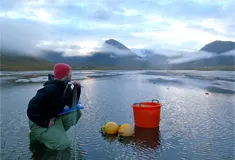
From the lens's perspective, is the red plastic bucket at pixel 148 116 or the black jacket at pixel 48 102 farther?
the red plastic bucket at pixel 148 116

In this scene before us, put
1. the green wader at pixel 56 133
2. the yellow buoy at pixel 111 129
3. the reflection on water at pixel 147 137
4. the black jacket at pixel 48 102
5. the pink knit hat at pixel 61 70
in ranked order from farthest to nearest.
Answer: the yellow buoy at pixel 111 129, the reflection on water at pixel 147 137, the green wader at pixel 56 133, the pink knit hat at pixel 61 70, the black jacket at pixel 48 102

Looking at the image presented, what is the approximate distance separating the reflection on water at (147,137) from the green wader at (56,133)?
200cm

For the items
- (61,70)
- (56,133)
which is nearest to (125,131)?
(56,133)

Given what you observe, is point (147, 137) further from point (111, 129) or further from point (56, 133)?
point (56, 133)

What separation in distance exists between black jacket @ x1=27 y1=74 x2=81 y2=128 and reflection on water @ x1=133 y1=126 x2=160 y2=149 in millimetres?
2459

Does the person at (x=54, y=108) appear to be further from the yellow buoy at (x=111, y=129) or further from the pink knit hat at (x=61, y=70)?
the yellow buoy at (x=111, y=129)

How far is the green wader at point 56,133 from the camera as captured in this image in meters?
5.87

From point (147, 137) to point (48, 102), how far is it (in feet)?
11.2

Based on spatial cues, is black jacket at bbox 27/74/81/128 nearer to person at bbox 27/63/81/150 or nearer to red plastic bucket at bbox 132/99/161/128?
person at bbox 27/63/81/150

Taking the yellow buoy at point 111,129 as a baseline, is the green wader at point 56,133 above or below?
above

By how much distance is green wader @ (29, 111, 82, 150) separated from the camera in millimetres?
5871

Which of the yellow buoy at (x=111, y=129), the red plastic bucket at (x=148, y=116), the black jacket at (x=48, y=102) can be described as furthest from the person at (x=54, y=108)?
the red plastic bucket at (x=148, y=116)

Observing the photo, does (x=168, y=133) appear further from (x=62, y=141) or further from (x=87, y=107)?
(x=87, y=107)

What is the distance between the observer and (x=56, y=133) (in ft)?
19.3
